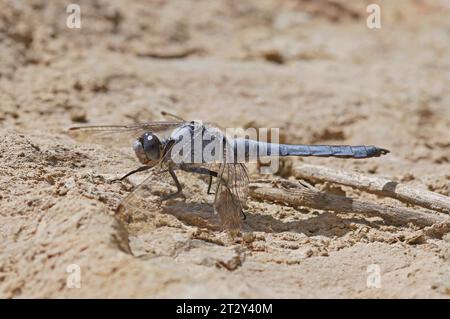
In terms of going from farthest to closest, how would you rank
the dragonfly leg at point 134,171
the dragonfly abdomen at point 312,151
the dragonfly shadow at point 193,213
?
the dragonfly abdomen at point 312,151 → the dragonfly leg at point 134,171 → the dragonfly shadow at point 193,213

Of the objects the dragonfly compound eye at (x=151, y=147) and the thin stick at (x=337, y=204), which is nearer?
the thin stick at (x=337, y=204)

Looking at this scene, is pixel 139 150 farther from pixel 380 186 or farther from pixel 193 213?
pixel 380 186

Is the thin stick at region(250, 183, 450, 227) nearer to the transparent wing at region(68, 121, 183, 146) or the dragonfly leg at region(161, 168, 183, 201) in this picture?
the dragonfly leg at region(161, 168, 183, 201)

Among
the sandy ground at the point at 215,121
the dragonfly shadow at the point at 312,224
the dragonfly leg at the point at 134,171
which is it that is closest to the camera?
the sandy ground at the point at 215,121

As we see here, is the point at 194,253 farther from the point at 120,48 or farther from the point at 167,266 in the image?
the point at 120,48

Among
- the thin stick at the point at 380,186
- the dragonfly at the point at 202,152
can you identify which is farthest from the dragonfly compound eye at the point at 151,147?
the thin stick at the point at 380,186

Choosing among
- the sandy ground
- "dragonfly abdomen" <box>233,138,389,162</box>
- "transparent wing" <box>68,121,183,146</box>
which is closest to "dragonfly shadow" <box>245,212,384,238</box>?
the sandy ground

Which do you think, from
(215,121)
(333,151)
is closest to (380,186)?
(333,151)

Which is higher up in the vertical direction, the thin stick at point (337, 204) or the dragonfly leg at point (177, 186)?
the dragonfly leg at point (177, 186)

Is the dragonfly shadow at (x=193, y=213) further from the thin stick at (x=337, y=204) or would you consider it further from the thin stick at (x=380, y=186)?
the thin stick at (x=380, y=186)
